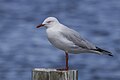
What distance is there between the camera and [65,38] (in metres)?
8.17

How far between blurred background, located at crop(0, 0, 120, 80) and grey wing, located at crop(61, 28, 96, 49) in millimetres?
7773

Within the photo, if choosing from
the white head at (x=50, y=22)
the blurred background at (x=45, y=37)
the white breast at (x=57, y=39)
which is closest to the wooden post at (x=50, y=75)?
the white breast at (x=57, y=39)

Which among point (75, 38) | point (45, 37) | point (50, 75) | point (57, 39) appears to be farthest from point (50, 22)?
point (45, 37)

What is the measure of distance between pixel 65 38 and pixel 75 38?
0.13 m

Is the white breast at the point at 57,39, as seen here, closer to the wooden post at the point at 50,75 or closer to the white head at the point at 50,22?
the white head at the point at 50,22

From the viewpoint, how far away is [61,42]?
8.09 metres

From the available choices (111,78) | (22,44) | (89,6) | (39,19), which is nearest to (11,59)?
(22,44)

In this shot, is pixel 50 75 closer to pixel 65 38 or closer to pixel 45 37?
pixel 65 38

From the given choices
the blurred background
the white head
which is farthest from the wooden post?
the blurred background

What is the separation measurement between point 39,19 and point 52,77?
19.2 m

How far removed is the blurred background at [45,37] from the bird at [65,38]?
25.5ft

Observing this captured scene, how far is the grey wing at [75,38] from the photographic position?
8.13 meters

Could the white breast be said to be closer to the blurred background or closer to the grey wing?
the grey wing

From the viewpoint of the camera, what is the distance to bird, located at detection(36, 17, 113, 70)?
26.5 ft
